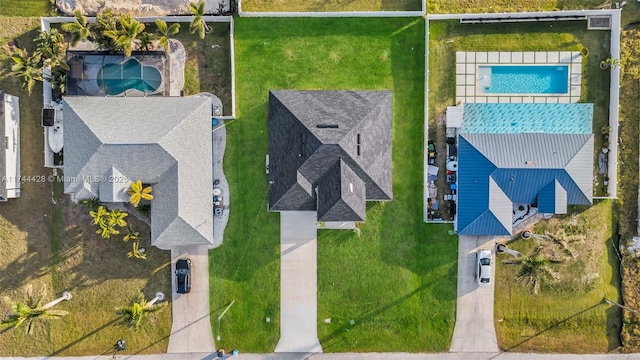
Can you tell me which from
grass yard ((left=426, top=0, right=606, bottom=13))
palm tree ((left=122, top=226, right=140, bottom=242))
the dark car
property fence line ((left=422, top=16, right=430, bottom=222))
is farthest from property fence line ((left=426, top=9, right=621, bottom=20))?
palm tree ((left=122, top=226, right=140, bottom=242))

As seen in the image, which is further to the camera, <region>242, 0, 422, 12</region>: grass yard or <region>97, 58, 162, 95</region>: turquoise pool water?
<region>242, 0, 422, 12</region>: grass yard

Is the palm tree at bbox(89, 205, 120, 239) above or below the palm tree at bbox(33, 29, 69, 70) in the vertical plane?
below

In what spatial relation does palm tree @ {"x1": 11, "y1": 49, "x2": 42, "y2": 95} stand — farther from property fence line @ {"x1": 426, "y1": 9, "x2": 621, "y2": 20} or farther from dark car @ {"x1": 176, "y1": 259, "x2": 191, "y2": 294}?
property fence line @ {"x1": 426, "y1": 9, "x2": 621, "y2": 20}

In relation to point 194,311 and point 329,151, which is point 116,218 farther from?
point 329,151

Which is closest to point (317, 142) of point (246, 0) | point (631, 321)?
point (246, 0)

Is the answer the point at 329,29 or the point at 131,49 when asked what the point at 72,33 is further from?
the point at 329,29

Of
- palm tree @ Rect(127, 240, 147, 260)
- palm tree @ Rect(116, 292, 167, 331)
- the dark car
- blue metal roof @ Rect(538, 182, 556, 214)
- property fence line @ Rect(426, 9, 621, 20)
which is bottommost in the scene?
palm tree @ Rect(116, 292, 167, 331)

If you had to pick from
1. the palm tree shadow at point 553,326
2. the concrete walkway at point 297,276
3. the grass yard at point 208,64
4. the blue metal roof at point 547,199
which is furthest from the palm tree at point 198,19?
the palm tree shadow at point 553,326
